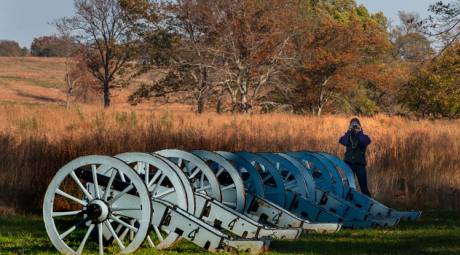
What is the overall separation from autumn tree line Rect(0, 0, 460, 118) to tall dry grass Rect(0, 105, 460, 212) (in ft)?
66.5

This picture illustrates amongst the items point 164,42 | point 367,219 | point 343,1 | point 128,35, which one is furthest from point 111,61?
point 367,219

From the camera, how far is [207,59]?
45.8m

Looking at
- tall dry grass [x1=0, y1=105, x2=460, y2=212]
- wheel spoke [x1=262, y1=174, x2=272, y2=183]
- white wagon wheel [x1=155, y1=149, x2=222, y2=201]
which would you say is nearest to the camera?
white wagon wheel [x1=155, y1=149, x2=222, y2=201]

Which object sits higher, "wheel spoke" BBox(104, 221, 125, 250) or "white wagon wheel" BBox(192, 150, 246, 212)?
"white wagon wheel" BBox(192, 150, 246, 212)

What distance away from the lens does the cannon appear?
903cm

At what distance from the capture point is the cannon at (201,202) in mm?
9031

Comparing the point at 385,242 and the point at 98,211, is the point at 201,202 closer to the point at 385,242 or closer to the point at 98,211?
the point at 98,211

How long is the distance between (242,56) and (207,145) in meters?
28.9

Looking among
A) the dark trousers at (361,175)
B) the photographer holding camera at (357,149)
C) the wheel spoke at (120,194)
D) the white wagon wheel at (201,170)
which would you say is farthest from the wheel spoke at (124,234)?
the dark trousers at (361,175)

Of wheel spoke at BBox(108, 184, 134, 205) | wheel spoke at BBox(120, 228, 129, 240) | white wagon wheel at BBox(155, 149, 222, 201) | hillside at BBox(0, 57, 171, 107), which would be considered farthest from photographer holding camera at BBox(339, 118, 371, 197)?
hillside at BBox(0, 57, 171, 107)

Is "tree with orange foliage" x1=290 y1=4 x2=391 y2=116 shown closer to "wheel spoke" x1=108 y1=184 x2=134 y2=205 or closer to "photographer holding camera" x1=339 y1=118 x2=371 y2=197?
"photographer holding camera" x1=339 y1=118 x2=371 y2=197

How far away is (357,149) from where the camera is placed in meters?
15.7

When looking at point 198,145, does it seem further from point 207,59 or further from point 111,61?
point 111,61

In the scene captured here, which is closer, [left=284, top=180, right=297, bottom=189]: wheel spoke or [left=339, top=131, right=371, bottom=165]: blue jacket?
[left=284, top=180, right=297, bottom=189]: wheel spoke
